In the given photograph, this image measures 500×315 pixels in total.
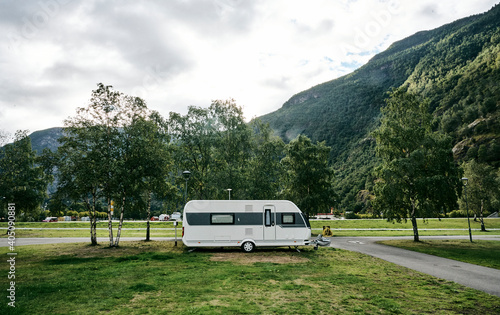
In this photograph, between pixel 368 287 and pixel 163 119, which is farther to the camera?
pixel 163 119

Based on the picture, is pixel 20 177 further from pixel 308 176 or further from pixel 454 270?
pixel 454 270

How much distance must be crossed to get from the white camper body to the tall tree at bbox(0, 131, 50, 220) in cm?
2288

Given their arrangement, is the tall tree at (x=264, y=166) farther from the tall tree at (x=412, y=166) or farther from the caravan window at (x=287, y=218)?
the caravan window at (x=287, y=218)

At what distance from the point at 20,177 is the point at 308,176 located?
3547 centimetres

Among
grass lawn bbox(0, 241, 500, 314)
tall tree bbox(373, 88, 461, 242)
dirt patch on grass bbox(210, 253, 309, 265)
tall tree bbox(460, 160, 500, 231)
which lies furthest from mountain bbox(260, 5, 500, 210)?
grass lawn bbox(0, 241, 500, 314)

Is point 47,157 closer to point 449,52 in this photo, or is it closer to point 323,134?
point 323,134

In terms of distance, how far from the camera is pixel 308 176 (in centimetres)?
3675

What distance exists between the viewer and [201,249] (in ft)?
67.9

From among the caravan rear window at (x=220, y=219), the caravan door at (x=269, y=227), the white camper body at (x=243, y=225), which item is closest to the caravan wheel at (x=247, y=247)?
the white camper body at (x=243, y=225)

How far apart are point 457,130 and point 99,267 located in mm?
140004

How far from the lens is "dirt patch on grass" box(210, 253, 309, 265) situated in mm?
15500

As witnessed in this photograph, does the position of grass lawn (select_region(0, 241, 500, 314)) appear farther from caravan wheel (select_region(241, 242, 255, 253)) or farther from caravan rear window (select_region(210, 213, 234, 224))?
caravan rear window (select_region(210, 213, 234, 224))

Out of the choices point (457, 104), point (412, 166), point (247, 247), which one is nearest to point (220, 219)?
point (247, 247)

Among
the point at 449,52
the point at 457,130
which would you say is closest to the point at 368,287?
the point at 457,130
